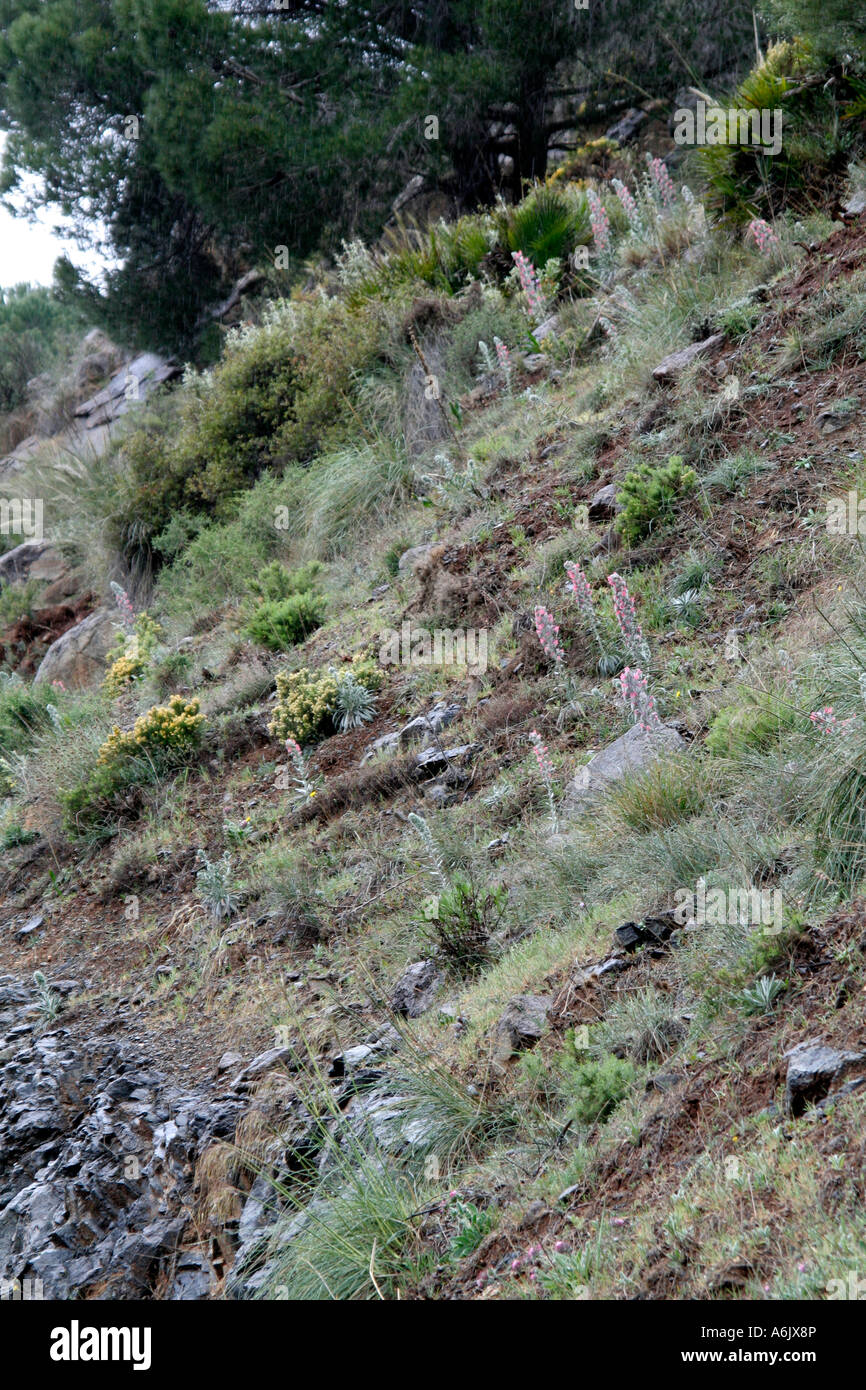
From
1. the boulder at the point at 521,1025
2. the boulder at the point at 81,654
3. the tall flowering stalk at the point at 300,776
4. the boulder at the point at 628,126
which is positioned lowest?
the boulder at the point at 81,654

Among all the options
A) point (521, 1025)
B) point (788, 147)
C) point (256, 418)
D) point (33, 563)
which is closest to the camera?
point (521, 1025)

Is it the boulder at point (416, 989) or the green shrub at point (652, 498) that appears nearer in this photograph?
the boulder at point (416, 989)

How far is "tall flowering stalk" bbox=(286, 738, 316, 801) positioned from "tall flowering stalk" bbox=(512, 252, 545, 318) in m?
4.94

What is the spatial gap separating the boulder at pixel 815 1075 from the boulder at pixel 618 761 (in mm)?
1822

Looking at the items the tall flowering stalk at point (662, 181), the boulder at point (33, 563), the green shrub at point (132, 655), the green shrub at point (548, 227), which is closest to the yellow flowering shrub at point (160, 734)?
the green shrub at point (132, 655)

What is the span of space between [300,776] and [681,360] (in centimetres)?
372

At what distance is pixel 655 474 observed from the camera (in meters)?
6.33

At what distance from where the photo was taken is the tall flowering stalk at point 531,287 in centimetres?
927

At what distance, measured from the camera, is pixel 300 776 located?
6.54m

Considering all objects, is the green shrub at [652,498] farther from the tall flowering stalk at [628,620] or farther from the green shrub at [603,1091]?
the green shrub at [603,1091]

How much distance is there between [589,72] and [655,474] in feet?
31.7

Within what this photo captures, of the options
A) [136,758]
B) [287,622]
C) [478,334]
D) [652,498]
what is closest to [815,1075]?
[652,498]

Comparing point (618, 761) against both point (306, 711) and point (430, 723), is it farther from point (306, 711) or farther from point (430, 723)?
point (306, 711)
